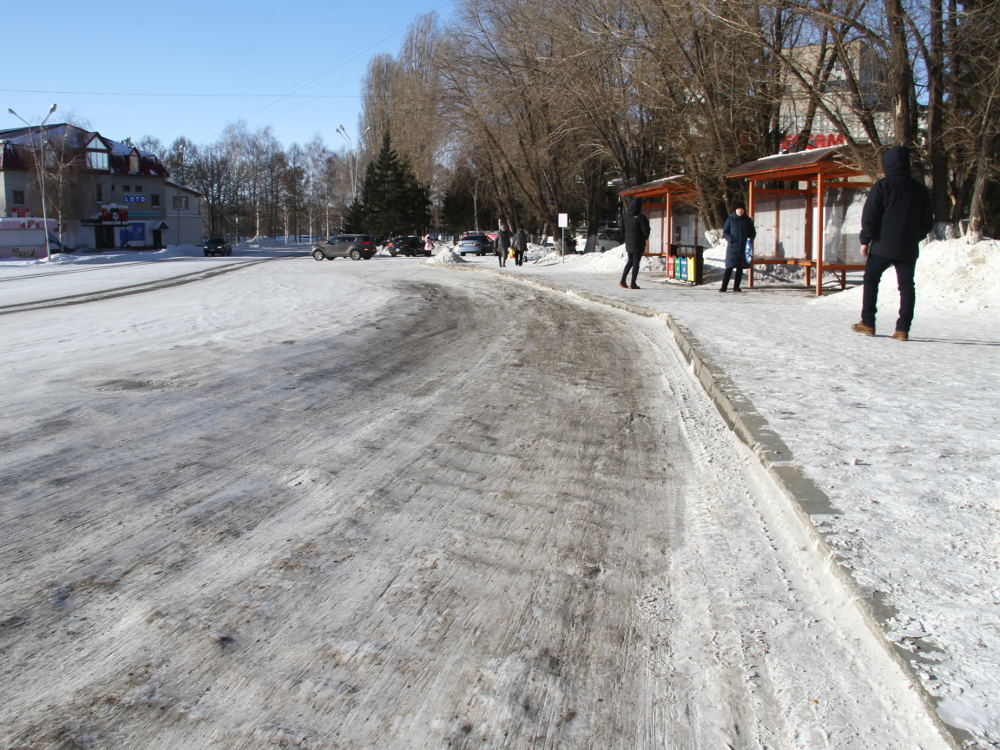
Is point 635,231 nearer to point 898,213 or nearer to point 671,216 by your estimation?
point 671,216

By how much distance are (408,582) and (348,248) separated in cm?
5364

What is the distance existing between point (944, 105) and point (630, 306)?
28.2ft

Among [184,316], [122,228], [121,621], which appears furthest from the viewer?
[122,228]

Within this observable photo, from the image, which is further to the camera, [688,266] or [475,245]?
[475,245]

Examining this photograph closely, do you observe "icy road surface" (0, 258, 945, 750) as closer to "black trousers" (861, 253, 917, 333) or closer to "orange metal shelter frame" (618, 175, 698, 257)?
"black trousers" (861, 253, 917, 333)

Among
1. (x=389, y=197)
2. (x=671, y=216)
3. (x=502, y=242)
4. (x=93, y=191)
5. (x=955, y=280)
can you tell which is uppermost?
(x=93, y=191)

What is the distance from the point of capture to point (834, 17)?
1567 centimetres

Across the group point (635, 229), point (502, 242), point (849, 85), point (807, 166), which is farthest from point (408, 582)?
point (502, 242)

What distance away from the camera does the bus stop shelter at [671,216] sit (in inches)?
935

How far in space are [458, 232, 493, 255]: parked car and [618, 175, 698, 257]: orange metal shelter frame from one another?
30174 mm

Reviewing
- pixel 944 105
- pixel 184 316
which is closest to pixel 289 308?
pixel 184 316

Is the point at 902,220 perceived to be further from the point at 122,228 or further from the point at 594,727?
the point at 122,228

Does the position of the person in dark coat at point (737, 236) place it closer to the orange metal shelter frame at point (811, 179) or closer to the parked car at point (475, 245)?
the orange metal shelter frame at point (811, 179)

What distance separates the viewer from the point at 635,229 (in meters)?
18.9
